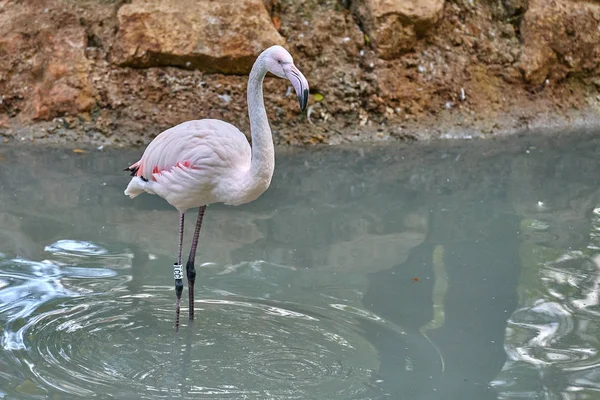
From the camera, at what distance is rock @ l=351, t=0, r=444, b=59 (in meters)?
7.58

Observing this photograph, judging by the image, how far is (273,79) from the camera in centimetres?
726

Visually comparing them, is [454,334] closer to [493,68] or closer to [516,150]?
[516,150]

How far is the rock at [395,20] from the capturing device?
7.58 m

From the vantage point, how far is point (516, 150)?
707 centimetres

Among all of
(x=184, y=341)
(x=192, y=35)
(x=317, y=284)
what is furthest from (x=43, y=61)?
(x=184, y=341)

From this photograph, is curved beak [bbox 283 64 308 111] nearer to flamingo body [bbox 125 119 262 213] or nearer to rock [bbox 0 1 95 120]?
flamingo body [bbox 125 119 262 213]

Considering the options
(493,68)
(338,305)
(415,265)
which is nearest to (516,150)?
(493,68)

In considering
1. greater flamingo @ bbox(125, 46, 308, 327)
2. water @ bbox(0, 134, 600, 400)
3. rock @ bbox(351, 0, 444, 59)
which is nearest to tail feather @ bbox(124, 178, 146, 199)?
greater flamingo @ bbox(125, 46, 308, 327)

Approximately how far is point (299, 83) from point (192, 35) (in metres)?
4.03

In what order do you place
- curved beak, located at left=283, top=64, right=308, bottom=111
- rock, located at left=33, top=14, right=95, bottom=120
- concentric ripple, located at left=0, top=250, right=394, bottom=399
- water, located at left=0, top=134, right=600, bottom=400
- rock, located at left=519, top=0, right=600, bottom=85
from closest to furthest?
curved beak, located at left=283, top=64, right=308, bottom=111, concentric ripple, located at left=0, top=250, right=394, bottom=399, water, located at left=0, top=134, right=600, bottom=400, rock, located at left=33, top=14, right=95, bottom=120, rock, located at left=519, top=0, right=600, bottom=85

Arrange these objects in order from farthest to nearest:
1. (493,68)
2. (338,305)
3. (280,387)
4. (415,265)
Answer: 1. (493,68)
2. (415,265)
3. (338,305)
4. (280,387)

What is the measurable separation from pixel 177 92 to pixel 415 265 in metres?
3.20

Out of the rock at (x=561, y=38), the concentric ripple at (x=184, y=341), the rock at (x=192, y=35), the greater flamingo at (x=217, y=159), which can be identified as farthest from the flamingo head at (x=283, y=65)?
the rock at (x=561, y=38)

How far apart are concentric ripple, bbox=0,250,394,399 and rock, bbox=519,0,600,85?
4.45m
